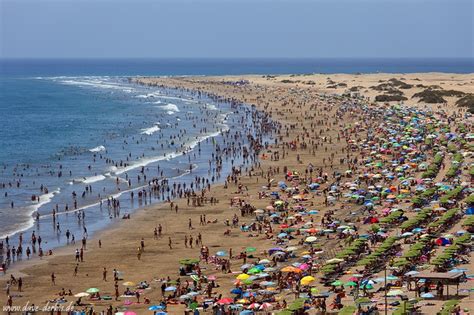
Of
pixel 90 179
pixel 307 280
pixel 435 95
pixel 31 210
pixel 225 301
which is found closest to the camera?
pixel 225 301

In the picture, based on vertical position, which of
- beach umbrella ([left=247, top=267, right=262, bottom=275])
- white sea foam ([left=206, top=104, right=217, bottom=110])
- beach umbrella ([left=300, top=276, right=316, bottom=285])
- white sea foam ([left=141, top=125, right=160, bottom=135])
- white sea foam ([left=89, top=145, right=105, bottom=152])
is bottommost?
beach umbrella ([left=247, top=267, right=262, bottom=275])

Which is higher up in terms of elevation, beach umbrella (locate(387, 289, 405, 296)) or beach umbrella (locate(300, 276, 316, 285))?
beach umbrella (locate(387, 289, 405, 296))

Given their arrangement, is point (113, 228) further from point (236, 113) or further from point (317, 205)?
point (236, 113)

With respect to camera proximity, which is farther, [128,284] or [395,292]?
[128,284]

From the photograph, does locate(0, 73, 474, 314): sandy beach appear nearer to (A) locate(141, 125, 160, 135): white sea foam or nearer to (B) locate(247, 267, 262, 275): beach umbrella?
(B) locate(247, 267, 262, 275): beach umbrella

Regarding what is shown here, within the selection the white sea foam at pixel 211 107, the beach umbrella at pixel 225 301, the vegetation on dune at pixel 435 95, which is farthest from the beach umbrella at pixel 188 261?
the white sea foam at pixel 211 107

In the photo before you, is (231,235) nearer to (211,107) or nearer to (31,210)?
(31,210)

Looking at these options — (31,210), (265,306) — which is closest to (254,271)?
(265,306)

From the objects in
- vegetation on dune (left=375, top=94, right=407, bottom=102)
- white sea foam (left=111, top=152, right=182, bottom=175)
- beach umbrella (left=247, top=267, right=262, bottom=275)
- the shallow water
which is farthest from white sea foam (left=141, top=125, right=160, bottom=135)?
beach umbrella (left=247, top=267, right=262, bottom=275)

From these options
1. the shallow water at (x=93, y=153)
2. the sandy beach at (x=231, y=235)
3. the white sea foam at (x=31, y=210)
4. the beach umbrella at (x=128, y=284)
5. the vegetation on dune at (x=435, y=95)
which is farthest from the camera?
the vegetation on dune at (x=435, y=95)

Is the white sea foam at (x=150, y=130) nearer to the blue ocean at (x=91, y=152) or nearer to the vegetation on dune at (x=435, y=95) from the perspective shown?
the blue ocean at (x=91, y=152)

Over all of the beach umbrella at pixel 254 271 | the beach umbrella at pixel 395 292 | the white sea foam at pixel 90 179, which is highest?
the beach umbrella at pixel 395 292
